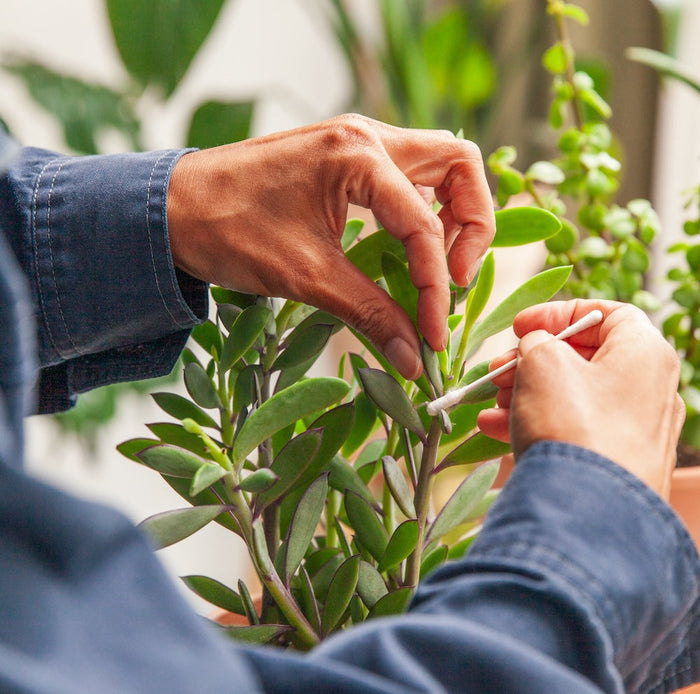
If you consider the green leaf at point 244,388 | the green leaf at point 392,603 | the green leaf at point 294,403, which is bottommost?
the green leaf at point 392,603

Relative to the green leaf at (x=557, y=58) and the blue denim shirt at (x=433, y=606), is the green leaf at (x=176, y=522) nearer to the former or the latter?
the blue denim shirt at (x=433, y=606)

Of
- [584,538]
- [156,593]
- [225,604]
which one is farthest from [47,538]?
[225,604]

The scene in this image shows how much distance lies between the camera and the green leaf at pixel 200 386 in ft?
1.74

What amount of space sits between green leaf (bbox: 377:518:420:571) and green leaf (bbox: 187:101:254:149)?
0.95 m

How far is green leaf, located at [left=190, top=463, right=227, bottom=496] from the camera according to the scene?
1.43 ft

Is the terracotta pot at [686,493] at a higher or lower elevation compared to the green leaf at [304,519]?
lower

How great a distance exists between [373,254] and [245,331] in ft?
0.37

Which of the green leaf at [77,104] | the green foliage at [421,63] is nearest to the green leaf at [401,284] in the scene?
the green leaf at [77,104]

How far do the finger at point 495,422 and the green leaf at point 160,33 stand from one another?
3.15ft

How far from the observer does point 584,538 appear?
33 cm

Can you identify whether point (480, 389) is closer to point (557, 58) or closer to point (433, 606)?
point (433, 606)

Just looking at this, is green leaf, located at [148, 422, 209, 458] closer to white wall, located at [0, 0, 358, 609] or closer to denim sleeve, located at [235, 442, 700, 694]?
denim sleeve, located at [235, 442, 700, 694]

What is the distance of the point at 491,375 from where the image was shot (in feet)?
1.60

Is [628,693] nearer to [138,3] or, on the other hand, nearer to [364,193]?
[364,193]
